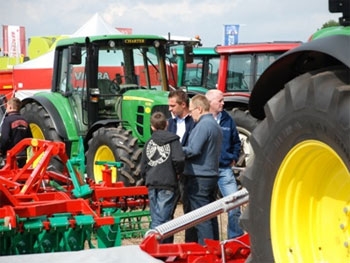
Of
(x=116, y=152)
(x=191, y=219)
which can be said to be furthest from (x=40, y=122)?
(x=191, y=219)

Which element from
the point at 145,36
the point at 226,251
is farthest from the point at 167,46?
the point at 226,251

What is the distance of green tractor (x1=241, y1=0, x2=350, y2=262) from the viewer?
278 centimetres

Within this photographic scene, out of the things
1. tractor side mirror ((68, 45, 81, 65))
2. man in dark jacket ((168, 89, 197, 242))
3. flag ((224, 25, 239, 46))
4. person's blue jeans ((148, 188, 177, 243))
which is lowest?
person's blue jeans ((148, 188, 177, 243))

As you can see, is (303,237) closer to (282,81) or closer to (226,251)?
(282,81)

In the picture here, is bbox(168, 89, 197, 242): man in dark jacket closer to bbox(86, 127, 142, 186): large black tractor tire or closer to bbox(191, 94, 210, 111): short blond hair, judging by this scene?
bbox(191, 94, 210, 111): short blond hair

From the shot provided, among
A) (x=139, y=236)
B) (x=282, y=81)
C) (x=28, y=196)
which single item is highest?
(x=282, y=81)

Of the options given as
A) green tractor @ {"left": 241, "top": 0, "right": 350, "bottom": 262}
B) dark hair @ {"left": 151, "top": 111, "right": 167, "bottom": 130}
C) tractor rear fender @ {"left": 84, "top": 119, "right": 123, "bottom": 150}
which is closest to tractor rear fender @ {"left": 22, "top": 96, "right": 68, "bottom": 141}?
tractor rear fender @ {"left": 84, "top": 119, "right": 123, "bottom": 150}

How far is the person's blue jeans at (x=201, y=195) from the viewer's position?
19.4 feet

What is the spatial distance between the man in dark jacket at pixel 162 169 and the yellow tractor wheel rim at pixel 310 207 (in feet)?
8.56

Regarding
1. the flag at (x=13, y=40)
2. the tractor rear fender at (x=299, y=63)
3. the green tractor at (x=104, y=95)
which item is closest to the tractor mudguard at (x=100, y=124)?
the green tractor at (x=104, y=95)

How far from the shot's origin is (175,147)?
5.73 m

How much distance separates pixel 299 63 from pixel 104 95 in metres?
6.62

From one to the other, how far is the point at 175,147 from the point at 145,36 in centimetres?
431

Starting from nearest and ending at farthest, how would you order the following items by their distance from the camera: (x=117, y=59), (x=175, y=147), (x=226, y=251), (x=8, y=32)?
(x=226, y=251)
(x=175, y=147)
(x=117, y=59)
(x=8, y=32)
